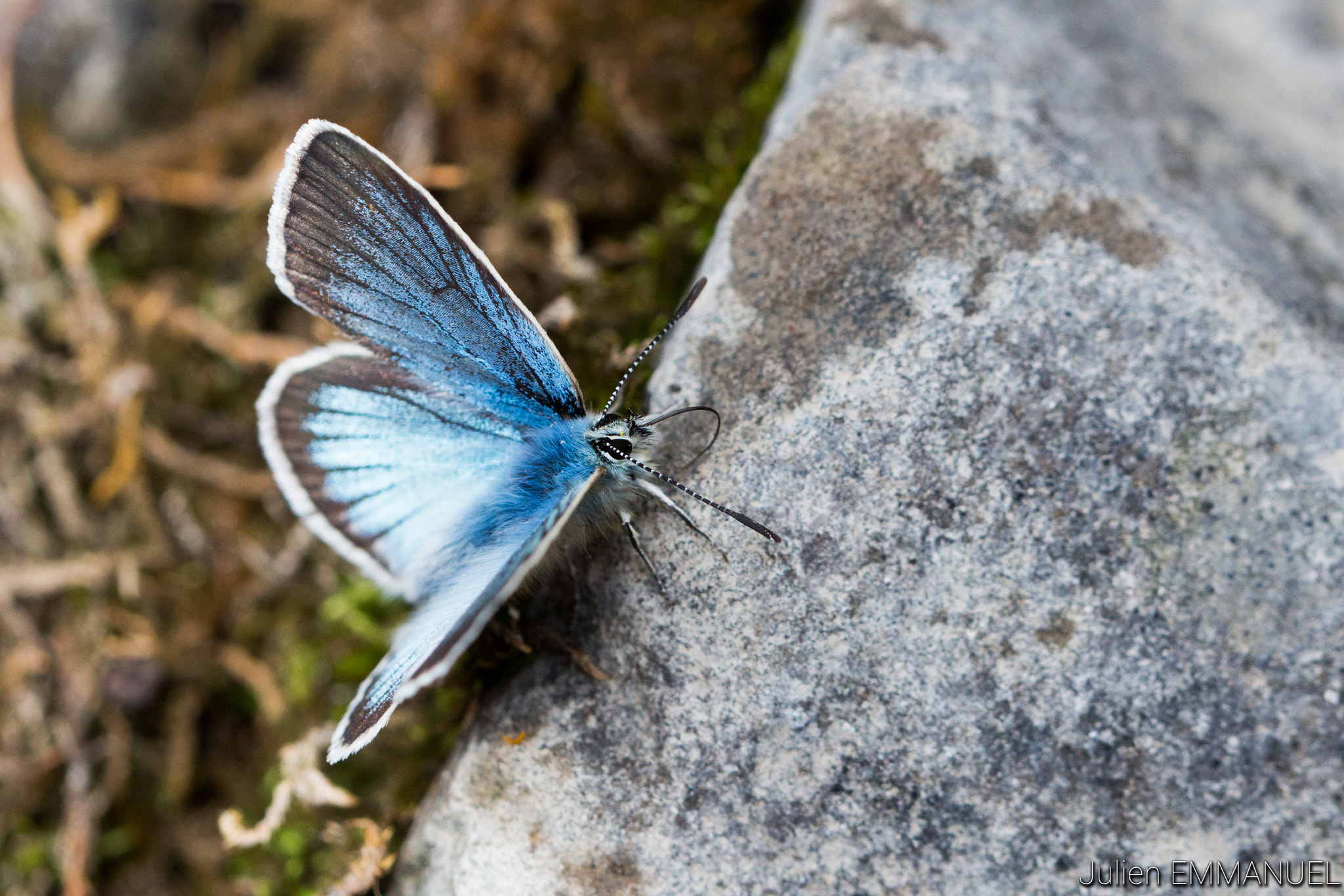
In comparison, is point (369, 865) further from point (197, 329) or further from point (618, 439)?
point (197, 329)

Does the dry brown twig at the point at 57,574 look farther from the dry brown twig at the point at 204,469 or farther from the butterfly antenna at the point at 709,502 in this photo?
the butterfly antenna at the point at 709,502

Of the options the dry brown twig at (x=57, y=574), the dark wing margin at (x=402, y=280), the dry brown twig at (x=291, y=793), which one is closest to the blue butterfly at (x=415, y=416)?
the dark wing margin at (x=402, y=280)

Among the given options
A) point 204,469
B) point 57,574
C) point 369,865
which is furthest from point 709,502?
point 57,574

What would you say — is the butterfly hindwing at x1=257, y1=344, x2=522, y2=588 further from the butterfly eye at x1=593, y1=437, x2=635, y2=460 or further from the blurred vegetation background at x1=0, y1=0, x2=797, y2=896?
the blurred vegetation background at x1=0, y1=0, x2=797, y2=896

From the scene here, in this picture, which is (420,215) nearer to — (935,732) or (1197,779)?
(935,732)

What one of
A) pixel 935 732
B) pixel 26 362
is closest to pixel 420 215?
pixel 935 732

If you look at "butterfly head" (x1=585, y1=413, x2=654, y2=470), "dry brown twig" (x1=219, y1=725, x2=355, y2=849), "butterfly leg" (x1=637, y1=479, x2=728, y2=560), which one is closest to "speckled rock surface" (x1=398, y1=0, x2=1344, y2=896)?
"butterfly leg" (x1=637, y1=479, x2=728, y2=560)
